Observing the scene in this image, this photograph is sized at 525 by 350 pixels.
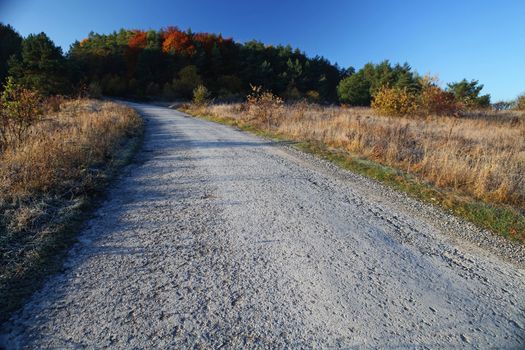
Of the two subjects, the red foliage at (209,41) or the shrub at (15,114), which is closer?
the shrub at (15,114)

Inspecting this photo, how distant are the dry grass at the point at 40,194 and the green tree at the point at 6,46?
43.0 meters

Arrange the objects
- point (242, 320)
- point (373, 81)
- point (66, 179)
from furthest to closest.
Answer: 1. point (373, 81)
2. point (66, 179)
3. point (242, 320)

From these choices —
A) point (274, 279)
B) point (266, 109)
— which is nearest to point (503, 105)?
point (266, 109)

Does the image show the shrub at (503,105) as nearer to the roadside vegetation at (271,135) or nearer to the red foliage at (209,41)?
the roadside vegetation at (271,135)

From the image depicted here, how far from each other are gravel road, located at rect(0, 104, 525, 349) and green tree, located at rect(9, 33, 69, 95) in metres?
35.3

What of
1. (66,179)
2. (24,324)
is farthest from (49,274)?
(66,179)

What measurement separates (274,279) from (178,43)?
67.8 meters

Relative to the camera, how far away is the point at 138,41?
210 feet

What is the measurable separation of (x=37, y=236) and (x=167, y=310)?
6.83 feet

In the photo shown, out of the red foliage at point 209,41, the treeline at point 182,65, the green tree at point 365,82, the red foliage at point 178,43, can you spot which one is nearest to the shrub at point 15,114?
the treeline at point 182,65

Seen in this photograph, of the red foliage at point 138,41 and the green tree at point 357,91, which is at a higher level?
the red foliage at point 138,41

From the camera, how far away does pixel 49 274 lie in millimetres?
2816

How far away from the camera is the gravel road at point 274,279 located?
89.1 inches

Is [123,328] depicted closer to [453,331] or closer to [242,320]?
[242,320]
